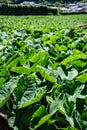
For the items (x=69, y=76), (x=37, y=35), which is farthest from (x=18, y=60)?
(x=37, y=35)

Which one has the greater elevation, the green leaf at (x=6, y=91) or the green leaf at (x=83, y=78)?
the green leaf at (x=83, y=78)

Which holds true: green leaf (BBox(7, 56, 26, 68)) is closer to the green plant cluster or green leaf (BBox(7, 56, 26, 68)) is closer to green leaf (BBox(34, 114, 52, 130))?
green leaf (BBox(34, 114, 52, 130))

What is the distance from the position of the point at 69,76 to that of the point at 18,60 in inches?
26.5

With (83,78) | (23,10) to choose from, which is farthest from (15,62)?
(23,10)

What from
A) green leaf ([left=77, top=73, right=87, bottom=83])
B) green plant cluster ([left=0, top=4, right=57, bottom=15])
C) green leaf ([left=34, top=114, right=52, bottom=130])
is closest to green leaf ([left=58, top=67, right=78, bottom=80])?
green leaf ([left=77, top=73, right=87, bottom=83])

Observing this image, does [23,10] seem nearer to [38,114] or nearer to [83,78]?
[83,78]

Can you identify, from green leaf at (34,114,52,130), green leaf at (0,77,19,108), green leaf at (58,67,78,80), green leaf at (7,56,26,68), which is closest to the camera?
green leaf at (34,114,52,130)

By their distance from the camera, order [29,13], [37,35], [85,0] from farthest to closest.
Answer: [85,0] → [29,13] → [37,35]

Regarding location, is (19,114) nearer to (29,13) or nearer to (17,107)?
(17,107)

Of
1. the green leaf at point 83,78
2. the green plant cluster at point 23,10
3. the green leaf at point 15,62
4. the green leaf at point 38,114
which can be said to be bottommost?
the green plant cluster at point 23,10

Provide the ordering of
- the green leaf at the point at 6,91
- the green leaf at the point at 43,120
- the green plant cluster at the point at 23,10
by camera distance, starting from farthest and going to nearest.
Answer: the green plant cluster at the point at 23,10 → the green leaf at the point at 6,91 → the green leaf at the point at 43,120

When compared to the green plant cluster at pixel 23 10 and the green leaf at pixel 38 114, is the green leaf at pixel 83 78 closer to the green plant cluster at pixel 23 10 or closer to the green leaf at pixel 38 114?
the green leaf at pixel 38 114

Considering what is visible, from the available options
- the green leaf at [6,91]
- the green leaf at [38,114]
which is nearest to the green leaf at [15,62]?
the green leaf at [6,91]

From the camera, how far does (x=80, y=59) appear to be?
2365 mm
